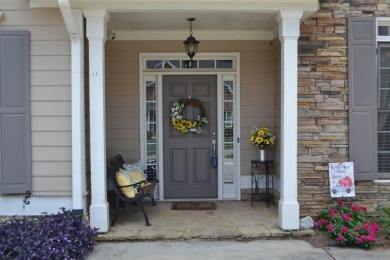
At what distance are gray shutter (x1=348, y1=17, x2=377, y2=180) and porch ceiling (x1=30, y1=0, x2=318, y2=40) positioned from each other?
2.30ft

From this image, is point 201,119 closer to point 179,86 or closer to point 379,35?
point 179,86

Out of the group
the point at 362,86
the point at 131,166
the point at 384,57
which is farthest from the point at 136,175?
the point at 384,57

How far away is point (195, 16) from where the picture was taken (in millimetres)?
5109

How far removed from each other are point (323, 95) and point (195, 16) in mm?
1800

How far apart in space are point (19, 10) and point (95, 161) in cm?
182

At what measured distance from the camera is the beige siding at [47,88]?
4555 mm

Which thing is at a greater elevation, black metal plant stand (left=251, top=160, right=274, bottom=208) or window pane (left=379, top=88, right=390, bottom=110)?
window pane (left=379, top=88, right=390, bottom=110)

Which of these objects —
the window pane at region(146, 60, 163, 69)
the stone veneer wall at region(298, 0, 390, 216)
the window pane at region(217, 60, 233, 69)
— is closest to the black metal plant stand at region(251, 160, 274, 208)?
the stone veneer wall at region(298, 0, 390, 216)

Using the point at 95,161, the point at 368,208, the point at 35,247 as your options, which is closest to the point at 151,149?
the point at 95,161

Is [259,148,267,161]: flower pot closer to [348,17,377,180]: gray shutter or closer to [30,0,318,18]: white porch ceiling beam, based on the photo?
[348,17,377,180]: gray shutter

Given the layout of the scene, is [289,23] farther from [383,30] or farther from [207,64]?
[207,64]

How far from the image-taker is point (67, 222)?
13.9 ft

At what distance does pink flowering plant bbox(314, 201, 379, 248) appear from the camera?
439cm

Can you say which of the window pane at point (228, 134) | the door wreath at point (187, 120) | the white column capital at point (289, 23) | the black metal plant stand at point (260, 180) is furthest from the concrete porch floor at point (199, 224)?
the white column capital at point (289, 23)
